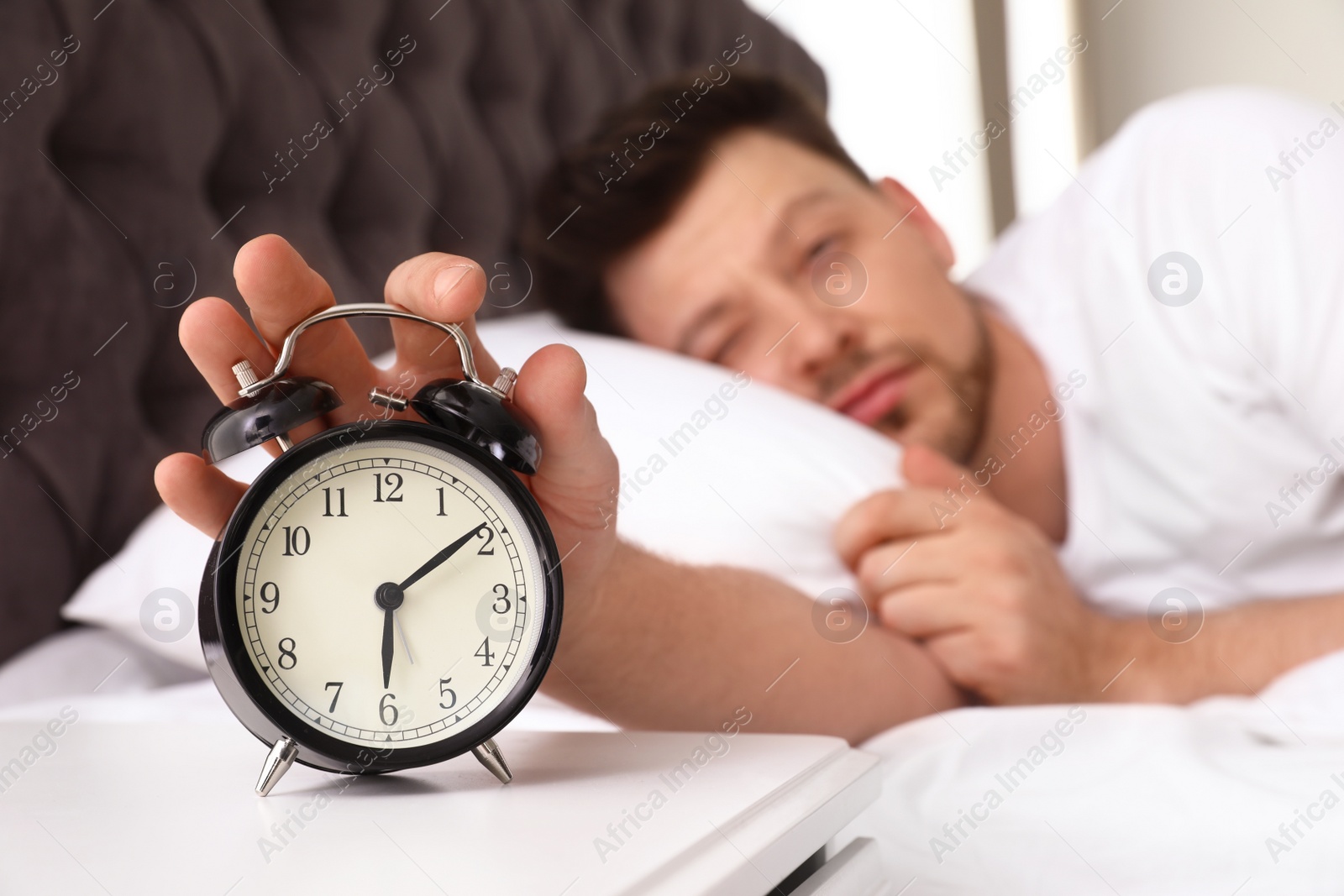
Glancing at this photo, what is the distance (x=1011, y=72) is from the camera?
2.75 meters

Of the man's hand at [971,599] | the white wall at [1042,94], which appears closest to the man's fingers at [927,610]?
the man's hand at [971,599]

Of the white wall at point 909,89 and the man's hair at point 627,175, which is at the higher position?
the man's hair at point 627,175

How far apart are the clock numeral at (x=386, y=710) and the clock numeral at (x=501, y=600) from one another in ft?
0.23

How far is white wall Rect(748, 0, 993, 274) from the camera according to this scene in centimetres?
253

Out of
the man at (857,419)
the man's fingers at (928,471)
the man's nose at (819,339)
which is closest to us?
the man at (857,419)

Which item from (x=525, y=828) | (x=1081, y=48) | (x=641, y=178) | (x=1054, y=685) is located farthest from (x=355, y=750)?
(x=1081, y=48)

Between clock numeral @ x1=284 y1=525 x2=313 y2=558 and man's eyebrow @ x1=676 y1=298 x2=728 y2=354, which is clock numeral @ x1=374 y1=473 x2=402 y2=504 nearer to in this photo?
clock numeral @ x1=284 y1=525 x2=313 y2=558

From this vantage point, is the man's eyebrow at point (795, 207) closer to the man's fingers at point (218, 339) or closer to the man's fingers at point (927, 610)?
the man's fingers at point (927, 610)

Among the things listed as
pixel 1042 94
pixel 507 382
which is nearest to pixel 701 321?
pixel 507 382

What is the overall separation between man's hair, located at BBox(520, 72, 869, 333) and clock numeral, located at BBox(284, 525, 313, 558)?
1.20m

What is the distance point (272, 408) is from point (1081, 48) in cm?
280

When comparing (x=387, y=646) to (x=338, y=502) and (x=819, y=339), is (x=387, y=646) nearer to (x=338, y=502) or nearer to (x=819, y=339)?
(x=338, y=502)

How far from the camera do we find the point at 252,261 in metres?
0.56

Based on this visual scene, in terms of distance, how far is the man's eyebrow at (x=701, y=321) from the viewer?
1570 millimetres
